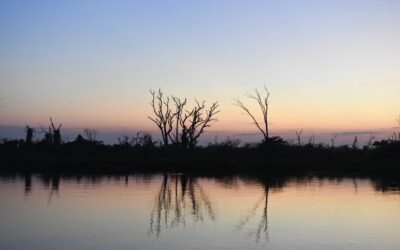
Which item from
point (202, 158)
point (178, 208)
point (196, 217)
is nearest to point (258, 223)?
point (196, 217)

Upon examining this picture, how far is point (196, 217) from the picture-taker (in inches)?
572

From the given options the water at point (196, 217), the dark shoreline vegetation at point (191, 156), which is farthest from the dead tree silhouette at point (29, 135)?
the water at point (196, 217)

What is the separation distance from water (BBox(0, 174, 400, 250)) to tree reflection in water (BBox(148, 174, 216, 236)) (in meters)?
0.02

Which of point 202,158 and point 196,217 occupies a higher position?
point 202,158

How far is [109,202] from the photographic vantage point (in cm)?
1775

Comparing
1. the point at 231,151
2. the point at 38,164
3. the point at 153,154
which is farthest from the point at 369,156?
the point at 38,164

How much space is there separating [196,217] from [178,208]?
2005 millimetres

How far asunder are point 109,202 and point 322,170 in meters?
24.4

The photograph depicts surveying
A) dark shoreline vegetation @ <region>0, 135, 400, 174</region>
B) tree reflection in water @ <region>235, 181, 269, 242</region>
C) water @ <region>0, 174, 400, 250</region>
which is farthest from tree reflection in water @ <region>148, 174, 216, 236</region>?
dark shoreline vegetation @ <region>0, 135, 400, 174</region>

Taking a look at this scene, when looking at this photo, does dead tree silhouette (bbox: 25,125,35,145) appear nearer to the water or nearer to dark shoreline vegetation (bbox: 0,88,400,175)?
dark shoreline vegetation (bbox: 0,88,400,175)

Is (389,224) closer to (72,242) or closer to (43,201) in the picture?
(72,242)

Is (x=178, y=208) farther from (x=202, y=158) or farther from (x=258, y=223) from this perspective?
(x=202, y=158)

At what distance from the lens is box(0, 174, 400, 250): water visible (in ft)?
35.6

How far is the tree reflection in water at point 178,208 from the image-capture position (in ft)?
44.2
